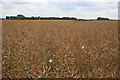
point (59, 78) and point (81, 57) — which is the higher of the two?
point (81, 57)

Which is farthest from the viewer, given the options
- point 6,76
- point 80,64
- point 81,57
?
point 81,57

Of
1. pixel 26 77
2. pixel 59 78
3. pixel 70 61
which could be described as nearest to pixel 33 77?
pixel 26 77

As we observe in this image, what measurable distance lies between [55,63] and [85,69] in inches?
28.9

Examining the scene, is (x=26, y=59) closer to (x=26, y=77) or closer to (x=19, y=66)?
(x=19, y=66)

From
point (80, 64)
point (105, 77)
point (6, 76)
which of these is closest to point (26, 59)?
point (6, 76)

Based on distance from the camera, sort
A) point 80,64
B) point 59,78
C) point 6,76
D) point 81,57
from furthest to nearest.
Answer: point 81,57, point 80,64, point 6,76, point 59,78

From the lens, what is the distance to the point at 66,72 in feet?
8.17

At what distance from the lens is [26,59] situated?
3117mm

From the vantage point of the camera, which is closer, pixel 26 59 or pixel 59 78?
pixel 59 78

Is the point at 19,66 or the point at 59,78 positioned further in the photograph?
the point at 19,66

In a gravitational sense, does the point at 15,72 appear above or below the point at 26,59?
below

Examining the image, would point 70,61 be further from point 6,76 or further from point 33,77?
point 6,76

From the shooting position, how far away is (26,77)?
2.47 m

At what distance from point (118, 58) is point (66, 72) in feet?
5.67
